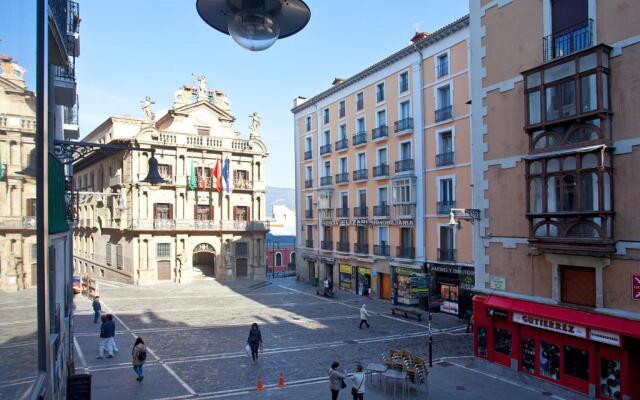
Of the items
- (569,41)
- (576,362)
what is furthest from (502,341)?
(569,41)

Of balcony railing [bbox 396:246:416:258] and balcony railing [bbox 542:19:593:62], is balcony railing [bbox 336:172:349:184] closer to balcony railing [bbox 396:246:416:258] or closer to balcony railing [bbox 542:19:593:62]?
balcony railing [bbox 396:246:416:258]

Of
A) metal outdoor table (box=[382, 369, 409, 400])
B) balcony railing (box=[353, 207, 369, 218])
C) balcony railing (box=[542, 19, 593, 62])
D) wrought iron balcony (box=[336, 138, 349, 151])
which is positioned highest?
wrought iron balcony (box=[336, 138, 349, 151])

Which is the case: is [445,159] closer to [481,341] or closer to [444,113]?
[444,113]

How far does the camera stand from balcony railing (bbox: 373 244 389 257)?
36625 millimetres

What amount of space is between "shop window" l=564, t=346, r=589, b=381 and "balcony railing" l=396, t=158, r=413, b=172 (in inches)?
813

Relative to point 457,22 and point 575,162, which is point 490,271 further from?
point 457,22

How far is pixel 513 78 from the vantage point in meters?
17.0

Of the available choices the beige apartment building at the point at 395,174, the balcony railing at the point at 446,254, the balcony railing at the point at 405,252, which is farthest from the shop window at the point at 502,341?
the balcony railing at the point at 405,252

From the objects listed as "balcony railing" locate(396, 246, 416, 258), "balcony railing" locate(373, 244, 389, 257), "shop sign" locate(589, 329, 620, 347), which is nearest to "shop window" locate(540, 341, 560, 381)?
"shop sign" locate(589, 329, 620, 347)

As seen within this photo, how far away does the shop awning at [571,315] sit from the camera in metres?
13.1

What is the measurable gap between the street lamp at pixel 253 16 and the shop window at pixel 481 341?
1651 centimetres

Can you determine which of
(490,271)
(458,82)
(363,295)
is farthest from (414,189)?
(490,271)

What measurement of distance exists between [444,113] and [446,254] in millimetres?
9364

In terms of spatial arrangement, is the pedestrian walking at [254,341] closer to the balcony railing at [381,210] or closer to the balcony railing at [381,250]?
the balcony railing at [381,250]
